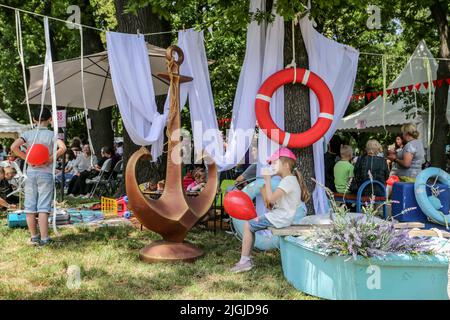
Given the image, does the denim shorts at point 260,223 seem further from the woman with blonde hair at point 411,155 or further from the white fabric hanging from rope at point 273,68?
the woman with blonde hair at point 411,155

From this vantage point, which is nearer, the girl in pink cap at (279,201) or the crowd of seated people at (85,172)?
the girl in pink cap at (279,201)

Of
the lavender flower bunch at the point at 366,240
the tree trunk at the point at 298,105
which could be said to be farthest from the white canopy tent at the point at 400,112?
the lavender flower bunch at the point at 366,240

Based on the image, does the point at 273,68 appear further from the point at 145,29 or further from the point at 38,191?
the point at 145,29

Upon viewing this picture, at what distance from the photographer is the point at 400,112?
11445 mm

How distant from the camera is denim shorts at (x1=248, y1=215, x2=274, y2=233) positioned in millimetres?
4181

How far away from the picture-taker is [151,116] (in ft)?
17.2

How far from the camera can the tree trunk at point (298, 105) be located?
536 centimetres

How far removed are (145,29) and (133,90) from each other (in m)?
2.98

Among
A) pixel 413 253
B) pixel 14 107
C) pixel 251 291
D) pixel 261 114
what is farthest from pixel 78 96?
pixel 14 107

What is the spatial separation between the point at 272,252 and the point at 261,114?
1.51 metres

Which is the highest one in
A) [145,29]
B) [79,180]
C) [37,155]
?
[145,29]

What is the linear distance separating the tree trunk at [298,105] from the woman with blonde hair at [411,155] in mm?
1749

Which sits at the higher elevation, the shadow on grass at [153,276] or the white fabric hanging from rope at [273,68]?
the white fabric hanging from rope at [273,68]

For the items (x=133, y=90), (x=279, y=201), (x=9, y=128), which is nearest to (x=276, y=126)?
(x=279, y=201)
